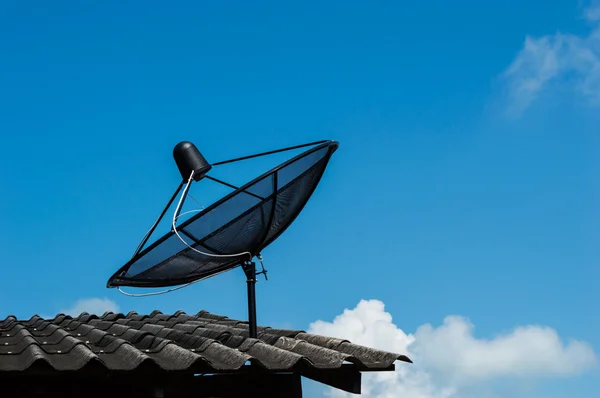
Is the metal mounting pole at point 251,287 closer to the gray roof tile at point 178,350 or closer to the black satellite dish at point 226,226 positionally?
the black satellite dish at point 226,226

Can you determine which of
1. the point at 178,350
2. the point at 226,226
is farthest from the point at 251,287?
the point at 178,350

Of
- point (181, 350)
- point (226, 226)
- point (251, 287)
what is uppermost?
point (226, 226)

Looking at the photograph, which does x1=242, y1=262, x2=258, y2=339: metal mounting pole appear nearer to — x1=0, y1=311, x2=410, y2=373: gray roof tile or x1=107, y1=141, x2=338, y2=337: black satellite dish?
x1=107, y1=141, x2=338, y2=337: black satellite dish

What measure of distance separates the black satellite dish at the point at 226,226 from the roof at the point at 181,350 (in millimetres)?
534

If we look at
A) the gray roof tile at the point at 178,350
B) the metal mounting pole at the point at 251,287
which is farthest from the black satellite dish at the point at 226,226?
the gray roof tile at the point at 178,350

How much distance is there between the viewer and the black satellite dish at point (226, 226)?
667 cm

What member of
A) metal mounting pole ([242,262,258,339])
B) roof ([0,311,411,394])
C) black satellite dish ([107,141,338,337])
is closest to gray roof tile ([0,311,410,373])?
roof ([0,311,411,394])

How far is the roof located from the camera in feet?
17.3

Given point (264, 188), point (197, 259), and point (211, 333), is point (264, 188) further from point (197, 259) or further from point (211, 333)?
point (211, 333)

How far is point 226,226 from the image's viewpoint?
6773mm

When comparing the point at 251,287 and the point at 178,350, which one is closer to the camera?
the point at 178,350

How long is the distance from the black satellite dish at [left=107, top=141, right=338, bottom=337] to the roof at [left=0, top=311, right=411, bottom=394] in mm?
534

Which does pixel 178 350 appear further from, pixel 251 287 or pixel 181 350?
pixel 251 287

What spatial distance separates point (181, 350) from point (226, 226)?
1.44 metres
